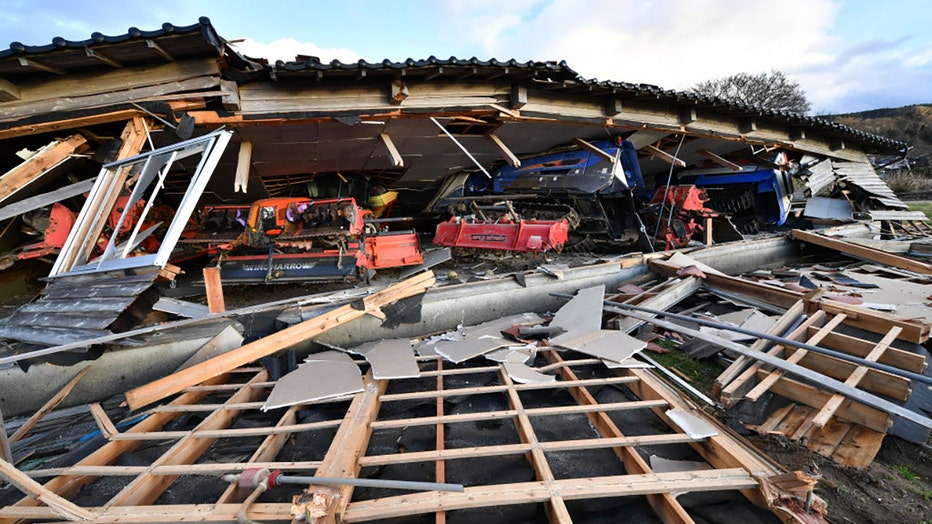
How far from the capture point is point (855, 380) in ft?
8.39

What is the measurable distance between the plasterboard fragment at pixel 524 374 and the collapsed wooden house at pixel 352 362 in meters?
0.04

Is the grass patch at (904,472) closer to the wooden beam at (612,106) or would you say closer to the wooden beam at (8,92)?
the wooden beam at (612,106)

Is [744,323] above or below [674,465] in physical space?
above

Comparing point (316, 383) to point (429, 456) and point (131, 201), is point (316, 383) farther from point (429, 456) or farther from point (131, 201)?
point (131, 201)

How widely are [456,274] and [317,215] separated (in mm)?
2619

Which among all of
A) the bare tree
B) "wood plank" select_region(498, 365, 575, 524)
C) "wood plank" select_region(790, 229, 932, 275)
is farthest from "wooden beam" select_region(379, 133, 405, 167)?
the bare tree

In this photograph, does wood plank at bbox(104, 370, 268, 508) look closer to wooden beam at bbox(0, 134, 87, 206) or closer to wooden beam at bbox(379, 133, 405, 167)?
wooden beam at bbox(0, 134, 87, 206)

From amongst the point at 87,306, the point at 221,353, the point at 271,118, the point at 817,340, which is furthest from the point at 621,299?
the point at 87,306

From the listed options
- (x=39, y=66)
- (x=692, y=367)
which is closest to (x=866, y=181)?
(x=692, y=367)

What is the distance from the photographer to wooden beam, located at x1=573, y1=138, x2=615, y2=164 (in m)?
7.30

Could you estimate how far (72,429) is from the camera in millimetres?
2936

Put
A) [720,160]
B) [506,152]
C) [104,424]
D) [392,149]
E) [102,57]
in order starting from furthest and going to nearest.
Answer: [720,160] < [506,152] < [392,149] < [102,57] < [104,424]

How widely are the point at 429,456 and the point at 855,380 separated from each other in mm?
3007

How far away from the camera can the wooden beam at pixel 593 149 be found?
23.9ft
